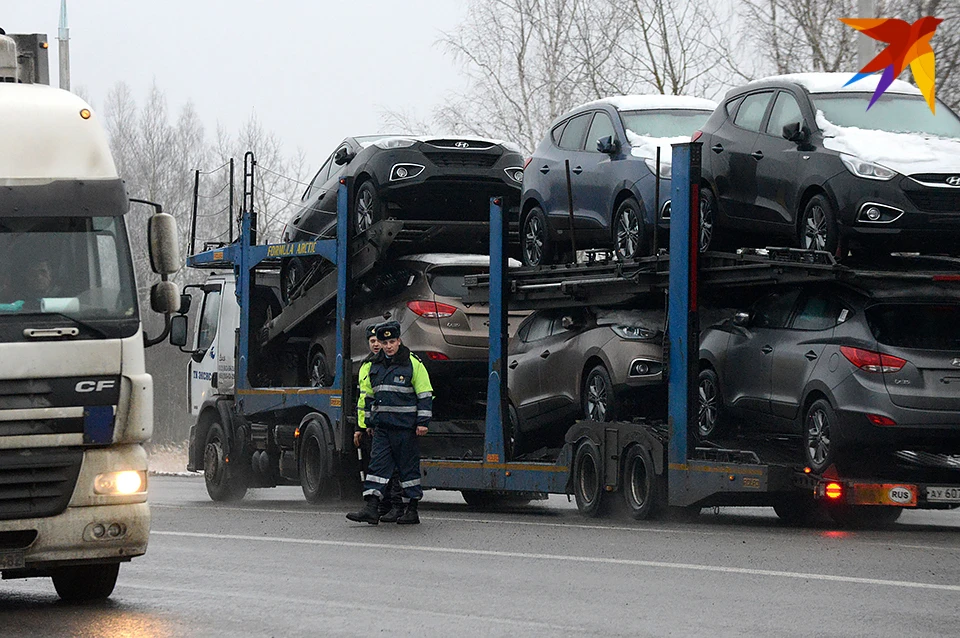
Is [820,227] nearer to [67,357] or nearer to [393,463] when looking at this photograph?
[393,463]

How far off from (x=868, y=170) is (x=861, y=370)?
1512 millimetres

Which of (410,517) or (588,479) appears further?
(588,479)

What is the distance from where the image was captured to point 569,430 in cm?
1464

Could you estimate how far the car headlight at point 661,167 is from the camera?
46.0 ft

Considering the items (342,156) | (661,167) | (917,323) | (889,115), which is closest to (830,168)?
(889,115)

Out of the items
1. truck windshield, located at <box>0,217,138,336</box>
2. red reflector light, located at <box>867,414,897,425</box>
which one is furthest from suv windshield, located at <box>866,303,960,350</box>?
truck windshield, located at <box>0,217,138,336</box>

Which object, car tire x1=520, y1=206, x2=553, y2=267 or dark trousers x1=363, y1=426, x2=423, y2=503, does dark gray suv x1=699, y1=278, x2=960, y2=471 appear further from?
car tire x1=520, y1=206, x2=553, y2=267

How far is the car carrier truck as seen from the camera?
1250cm

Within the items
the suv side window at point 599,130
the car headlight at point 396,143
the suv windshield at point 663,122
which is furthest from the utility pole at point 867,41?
the car headlight at point 396,143

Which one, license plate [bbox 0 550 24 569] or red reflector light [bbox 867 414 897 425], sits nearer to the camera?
license plate [bbox 0 550 24 569]

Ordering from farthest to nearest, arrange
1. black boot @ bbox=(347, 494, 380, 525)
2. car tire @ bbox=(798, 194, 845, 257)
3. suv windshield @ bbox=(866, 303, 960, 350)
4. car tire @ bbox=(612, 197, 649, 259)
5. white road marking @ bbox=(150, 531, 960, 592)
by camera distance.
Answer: car tire @ bbox=(612, 197, 649, 259) < black boot @ bbox=(347, 494, 380, 525) < car tire @ bbox=(798, 194, 845, 257) < suv windshield @ bbox=(866, 303, 960, 350) < white road marking @ bbox=(150, 531, 960, 592)

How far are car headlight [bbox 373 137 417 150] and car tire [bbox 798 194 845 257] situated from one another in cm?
535

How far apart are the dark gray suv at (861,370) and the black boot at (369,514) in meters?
3.30

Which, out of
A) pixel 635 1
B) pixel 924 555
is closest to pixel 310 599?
pixel 924 555
